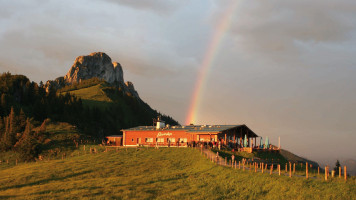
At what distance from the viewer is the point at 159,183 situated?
108ft

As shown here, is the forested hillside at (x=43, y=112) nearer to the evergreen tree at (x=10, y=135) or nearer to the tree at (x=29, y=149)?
the evergreen tree at (x=10, y=135)

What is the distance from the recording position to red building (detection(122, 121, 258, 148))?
64375 millimetres

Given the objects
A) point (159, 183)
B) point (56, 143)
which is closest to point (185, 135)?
point (56, 143)

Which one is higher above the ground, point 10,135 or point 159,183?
point 10,135

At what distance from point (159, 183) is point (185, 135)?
121 ft

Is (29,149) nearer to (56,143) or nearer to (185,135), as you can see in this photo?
(56,143)

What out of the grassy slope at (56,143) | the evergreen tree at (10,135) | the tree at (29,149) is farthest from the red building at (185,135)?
the evergreen tree at (10,135)

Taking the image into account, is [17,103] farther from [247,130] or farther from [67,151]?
[247,130]

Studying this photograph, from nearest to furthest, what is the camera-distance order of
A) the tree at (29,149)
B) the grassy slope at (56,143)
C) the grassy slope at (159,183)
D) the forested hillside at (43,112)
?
1. the grassy slope at (159,183)
2. the tree at (29,149)
3. the grassy slope at (56,143)
4. the forested hillside at (43,112)

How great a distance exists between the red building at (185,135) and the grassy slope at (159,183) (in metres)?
15.8

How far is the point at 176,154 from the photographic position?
52.0 meters

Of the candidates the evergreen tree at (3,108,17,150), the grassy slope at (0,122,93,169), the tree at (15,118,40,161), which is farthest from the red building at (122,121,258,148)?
the evergreen tree at (3,108,17,150)

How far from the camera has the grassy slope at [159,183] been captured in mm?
26234

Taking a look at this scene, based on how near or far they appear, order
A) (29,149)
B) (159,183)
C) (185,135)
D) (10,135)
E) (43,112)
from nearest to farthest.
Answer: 1. (159,183)
2. (29,149)
3. (185,135)
4. (10,135)
5. (43,112)
